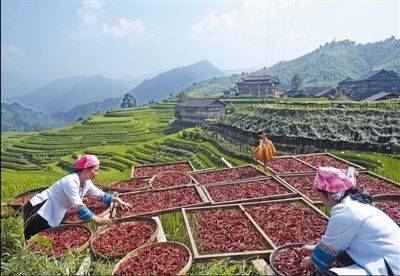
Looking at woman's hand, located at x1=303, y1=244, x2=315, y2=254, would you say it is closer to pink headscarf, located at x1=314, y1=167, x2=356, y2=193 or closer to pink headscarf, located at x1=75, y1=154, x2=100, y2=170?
pink headscarf, located at x1=314, y1=167, x2=356, y2=193

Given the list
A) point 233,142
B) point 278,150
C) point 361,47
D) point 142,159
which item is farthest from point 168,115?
point 361,47

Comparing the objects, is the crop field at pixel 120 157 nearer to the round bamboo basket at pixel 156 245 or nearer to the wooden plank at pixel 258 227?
the round bamboo basket at pixel 156 245

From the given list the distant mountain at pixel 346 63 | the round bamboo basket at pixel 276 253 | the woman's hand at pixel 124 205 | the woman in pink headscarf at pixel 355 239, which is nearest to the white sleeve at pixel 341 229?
the woman in pink headscarf at pixel 355 239

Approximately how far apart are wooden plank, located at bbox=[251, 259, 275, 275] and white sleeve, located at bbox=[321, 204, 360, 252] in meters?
0.61

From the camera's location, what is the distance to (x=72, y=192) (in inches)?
188

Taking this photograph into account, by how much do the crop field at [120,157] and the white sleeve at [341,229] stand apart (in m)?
0.81

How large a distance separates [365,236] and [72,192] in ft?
11.6

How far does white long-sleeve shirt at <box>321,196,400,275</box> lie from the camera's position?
302 centimetres

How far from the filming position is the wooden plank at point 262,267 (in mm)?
Answer: 3406

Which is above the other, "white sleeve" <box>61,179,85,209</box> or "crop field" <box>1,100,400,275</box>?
"white sleeve" <box>61,179,85,209</box>

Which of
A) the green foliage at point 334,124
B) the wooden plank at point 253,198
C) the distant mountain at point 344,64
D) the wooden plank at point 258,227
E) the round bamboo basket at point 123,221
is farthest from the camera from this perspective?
the distant mountain at point 344,64

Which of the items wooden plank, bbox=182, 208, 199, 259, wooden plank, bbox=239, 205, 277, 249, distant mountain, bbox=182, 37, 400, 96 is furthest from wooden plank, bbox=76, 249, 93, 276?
distant mountain, bbox=182, 37, 400, 96

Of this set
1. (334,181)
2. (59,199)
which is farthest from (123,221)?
(334,181)

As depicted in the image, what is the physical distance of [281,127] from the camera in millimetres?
29641
